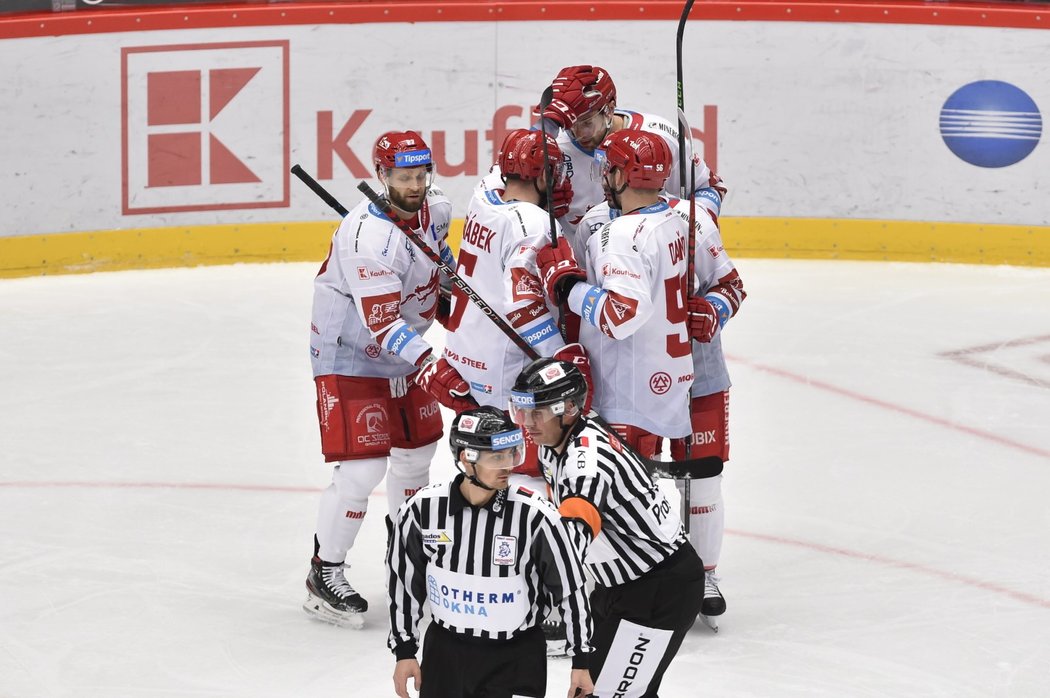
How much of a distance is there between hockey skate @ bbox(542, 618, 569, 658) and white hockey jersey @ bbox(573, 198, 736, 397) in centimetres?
78

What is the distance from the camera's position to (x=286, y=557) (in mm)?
5371

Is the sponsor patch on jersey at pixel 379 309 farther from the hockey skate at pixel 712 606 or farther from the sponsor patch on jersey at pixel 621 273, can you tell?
the hockey skate at pixel 712 606

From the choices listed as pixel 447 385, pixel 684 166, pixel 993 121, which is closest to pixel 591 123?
pixel 684 166

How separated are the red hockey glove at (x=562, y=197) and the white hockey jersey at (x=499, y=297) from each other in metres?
0.14

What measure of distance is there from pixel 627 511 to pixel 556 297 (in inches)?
37.1

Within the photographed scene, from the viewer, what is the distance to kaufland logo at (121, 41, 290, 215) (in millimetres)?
8609

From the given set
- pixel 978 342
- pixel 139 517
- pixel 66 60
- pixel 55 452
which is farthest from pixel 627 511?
pixel 66 60

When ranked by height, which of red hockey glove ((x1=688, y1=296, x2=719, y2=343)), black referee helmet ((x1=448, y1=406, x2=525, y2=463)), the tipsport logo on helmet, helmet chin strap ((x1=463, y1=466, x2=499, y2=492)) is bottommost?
helmet chin strap ((x1=463, y1=466, x2=499, y2=492))

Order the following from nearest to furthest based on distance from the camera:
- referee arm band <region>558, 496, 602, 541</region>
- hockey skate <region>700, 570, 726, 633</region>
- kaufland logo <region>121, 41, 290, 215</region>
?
referee arm band <region>558, 496, 602, 541</region>
hockey skate <region>700, 570, 726, 633</region>
kaufland logo <region>121, 41, 290, 215</region>

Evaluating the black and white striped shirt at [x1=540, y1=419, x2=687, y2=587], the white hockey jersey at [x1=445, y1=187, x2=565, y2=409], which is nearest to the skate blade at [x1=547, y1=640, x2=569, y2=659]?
the white hockey jersey at [x1=445, y1=187, x2=565, y2=409]

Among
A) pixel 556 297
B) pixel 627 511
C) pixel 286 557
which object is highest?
pixel 556 297

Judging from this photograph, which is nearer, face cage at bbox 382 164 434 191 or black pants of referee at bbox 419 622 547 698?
black pants of referee at bbox 419 622 547 698

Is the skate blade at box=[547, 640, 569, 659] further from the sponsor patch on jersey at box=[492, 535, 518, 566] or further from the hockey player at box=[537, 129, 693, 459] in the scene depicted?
the sponsor patch on jersey at box=[492, 535, 518, 566]

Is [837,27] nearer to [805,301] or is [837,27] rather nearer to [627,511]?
[805,301]
